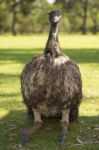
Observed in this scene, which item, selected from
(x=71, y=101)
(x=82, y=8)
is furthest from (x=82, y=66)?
(x=82, y=8)

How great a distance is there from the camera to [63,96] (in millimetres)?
8789

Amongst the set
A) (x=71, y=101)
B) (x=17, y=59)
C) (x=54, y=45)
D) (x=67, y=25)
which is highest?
(x=54, y=45)

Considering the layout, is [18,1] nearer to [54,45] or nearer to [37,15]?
[37,15]

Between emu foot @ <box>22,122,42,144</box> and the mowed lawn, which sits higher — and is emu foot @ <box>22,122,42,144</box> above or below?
above

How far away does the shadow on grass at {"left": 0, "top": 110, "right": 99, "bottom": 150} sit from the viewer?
8172 millimetres

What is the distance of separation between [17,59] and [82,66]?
4.01 m

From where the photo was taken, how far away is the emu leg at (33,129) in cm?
836

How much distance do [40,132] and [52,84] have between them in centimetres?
85

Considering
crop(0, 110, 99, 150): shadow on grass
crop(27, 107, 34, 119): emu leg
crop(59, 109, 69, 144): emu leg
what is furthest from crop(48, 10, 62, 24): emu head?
crop(0, 110, 99, 150): shadow on grass

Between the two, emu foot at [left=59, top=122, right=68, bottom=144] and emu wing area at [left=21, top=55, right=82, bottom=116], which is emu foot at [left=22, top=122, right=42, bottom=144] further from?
emu foot at [left=59, top=122, right=68, bottom=144]

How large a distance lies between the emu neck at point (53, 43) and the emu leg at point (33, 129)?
1.06m

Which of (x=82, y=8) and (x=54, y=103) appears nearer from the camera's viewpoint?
(x=54, y=103)

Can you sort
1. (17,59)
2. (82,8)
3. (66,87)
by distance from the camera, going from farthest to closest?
1. (82,8)
2. (17,59)
3. (66,87)

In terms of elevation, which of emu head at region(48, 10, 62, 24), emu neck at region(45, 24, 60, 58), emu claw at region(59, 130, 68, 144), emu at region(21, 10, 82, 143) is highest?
emu head at region(48, 10, 62, 24)
